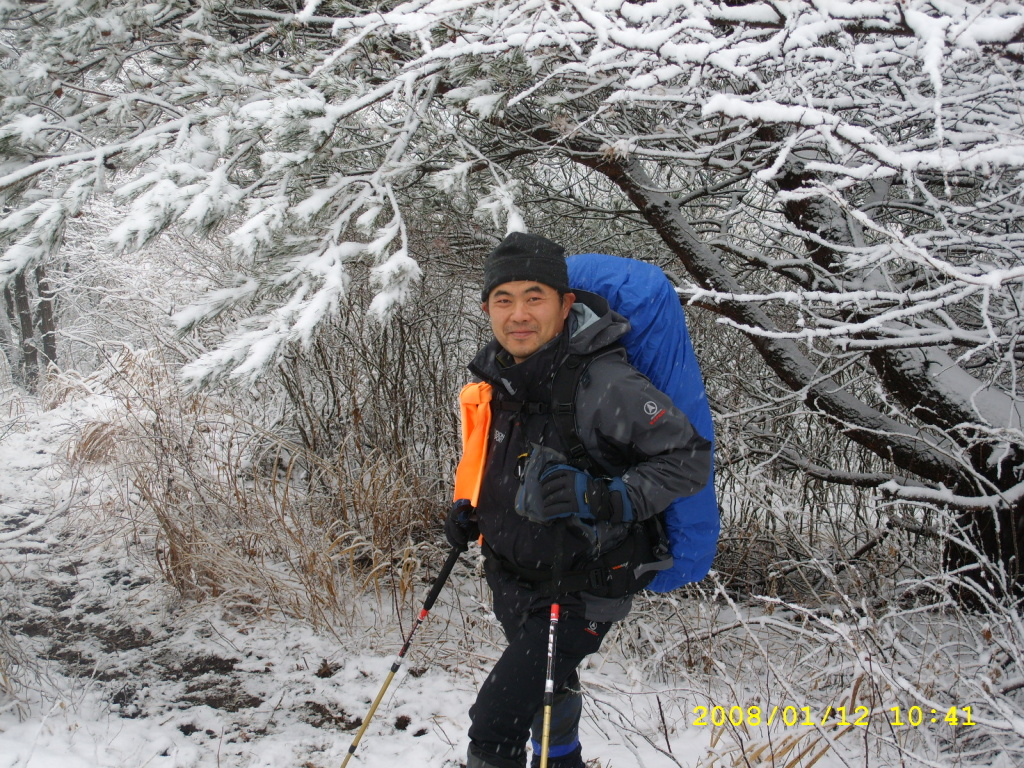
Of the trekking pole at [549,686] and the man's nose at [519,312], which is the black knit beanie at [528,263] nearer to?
the man's nose at [519,312]

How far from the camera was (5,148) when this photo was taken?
3.07 meters

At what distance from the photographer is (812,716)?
2.46 metres

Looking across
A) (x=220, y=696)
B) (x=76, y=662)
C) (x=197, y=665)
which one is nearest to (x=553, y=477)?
(x=220, y=696)

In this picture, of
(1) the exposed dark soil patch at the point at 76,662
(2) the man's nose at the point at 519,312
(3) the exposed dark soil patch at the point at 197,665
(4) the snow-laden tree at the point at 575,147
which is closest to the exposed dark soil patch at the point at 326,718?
(3) the exposed dark soil patch at the point at 197,665

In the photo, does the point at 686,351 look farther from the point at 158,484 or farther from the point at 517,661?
the point at 158,484

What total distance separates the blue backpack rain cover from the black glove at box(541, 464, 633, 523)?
326mm

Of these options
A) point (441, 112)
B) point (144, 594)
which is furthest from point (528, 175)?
point (144, 594)

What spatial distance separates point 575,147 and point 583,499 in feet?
9.97

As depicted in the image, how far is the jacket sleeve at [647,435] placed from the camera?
1860mm

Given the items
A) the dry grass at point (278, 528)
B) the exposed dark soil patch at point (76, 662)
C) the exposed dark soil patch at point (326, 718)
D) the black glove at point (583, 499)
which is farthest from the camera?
the dry grass at point (278, 528)

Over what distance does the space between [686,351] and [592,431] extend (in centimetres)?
42

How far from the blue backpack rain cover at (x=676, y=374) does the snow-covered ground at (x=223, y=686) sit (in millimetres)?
767

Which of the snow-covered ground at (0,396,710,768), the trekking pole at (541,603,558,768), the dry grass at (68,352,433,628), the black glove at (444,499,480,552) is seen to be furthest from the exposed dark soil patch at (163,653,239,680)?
the trekking pole at (541,603,558,768)

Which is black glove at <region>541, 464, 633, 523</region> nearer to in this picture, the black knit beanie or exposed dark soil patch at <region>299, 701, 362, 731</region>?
the black knit beanie
